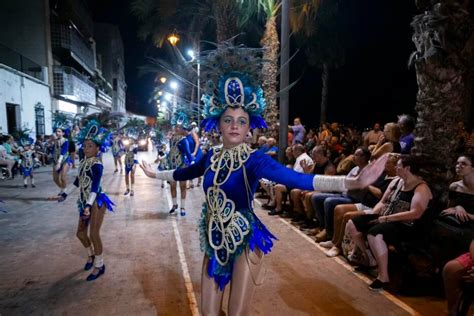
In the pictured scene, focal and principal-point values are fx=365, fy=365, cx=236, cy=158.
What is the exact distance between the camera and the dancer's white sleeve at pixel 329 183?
2.61 metres

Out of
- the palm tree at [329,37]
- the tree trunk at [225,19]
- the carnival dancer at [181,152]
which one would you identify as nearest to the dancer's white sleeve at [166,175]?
the carnival dancer at [181,152]

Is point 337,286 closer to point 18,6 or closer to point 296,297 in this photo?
point 296,297

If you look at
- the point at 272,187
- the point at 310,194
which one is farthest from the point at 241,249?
the point at 272,187

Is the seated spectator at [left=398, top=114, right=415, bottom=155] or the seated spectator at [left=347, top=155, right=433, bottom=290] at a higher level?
the seated spectator at [left=398, top=114, right=415, bottom=155]

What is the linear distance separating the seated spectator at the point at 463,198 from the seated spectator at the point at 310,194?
2426mm

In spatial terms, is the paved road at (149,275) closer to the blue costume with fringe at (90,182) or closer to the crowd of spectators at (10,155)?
the blue costume with fringe at (90,182)

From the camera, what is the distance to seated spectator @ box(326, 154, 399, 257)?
5.62m

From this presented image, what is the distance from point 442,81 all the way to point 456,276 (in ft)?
10.2

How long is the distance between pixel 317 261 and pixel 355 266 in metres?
0.56

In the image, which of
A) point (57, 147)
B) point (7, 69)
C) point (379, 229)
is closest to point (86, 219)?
point (379, 229)

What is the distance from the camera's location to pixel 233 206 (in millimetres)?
2904

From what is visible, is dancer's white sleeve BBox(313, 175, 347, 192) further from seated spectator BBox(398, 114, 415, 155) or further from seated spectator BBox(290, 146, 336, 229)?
seated spectator BBox(398, 114, 415, 155)

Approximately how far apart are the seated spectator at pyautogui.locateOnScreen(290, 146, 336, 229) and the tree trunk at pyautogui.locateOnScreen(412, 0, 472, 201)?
1738 millimetres

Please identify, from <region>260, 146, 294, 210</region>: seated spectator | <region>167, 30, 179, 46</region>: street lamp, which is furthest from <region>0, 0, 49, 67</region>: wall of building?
<region>260, 146, 294, 210</region>: seated spectator
